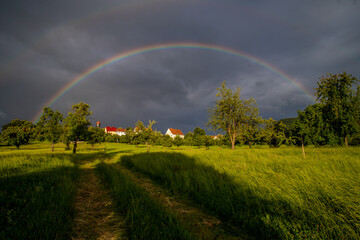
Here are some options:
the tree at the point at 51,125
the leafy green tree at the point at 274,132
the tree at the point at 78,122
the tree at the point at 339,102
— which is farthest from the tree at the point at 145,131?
the leafy green tree at the point at 274,132

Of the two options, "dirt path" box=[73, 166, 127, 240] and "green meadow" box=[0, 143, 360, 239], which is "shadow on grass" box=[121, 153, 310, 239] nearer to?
"green meadow" box=[0, 143, 360, 239]

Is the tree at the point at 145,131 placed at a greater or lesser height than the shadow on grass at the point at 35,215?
greater

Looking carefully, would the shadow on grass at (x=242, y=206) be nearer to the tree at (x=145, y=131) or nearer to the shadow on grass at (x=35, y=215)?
the shadow on grass at (x=35, y=215)

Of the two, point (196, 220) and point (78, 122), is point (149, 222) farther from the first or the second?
point (78, 122)

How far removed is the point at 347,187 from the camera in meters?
4.04

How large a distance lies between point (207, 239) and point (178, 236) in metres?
0.65

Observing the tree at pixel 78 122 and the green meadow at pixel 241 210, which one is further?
the tree at pixel 78 122

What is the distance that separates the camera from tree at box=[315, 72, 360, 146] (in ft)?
87.8

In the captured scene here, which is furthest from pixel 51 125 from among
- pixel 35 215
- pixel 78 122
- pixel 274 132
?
pixel 274 132

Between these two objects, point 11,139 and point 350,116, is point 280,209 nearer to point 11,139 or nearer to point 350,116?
Result: point 350,116

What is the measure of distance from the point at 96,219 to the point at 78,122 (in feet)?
93.4

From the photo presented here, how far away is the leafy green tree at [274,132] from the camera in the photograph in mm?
53822

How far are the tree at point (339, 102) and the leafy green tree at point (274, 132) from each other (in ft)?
74.2

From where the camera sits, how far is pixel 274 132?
57281mm
